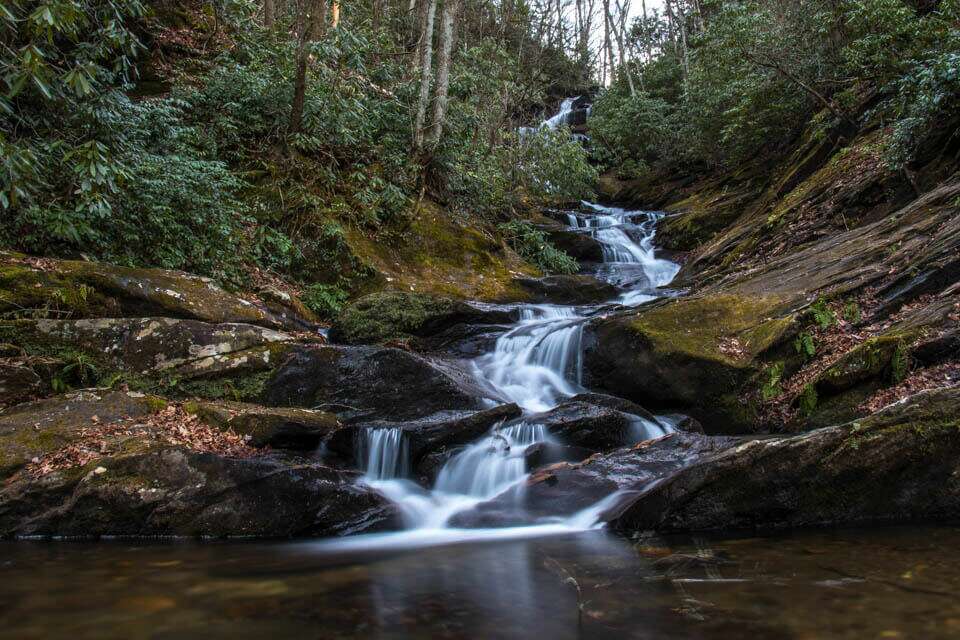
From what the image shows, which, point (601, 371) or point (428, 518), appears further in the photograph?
point (601, 371)

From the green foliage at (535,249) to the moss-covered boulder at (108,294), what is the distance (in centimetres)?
834

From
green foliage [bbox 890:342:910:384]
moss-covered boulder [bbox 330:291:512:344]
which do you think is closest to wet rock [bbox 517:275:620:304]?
moss-covered boulder [bbox 330:291:512:344]

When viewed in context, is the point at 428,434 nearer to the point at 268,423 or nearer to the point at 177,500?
the point at 268,423

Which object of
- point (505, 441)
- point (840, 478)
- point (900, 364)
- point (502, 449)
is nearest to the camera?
point (840, 478)

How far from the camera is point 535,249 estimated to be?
15.6 meters

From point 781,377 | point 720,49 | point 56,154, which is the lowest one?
point 781,377

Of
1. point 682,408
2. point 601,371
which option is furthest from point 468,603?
point 601,371

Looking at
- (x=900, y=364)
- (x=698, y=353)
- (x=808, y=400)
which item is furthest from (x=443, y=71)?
(x=900, y=364)

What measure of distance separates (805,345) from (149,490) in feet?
Answer: 23.1

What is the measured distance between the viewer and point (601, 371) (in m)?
8.51

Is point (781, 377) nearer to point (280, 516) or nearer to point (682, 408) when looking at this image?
point (682, 408)

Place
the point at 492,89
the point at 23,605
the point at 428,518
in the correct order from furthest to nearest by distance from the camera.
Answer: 1. the point at 492,89
2. the point at 428,518
3. the point at 23,605

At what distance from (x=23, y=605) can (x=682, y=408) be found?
666 cm

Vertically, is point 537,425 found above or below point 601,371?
below
